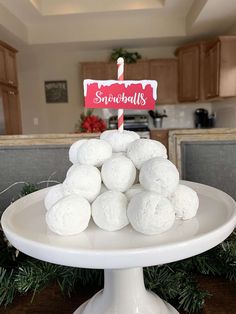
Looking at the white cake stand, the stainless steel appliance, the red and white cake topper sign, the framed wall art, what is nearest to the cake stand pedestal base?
the white cake stand

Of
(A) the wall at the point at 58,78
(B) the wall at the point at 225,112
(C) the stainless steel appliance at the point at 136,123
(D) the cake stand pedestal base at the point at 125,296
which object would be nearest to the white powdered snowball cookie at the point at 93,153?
(D) the cake stand pedestal base at the point at 125,296

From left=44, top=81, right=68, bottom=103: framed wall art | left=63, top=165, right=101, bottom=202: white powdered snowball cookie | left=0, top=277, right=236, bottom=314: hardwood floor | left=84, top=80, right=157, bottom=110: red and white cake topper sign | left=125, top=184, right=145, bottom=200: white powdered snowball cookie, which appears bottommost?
left=0, top=277, right=236, bottom=314: hardwood floor

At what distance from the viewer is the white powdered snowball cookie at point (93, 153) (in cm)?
55

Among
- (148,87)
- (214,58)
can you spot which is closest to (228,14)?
(214,58)

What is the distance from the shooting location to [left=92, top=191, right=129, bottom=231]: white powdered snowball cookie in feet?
Answer: 1.50

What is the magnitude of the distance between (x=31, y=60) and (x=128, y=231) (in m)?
4.60

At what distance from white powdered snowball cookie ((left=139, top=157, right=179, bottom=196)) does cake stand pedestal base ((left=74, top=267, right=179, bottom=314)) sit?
20 cm

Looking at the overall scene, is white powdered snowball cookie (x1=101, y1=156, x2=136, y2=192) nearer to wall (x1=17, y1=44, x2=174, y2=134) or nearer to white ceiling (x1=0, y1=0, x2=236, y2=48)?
white ceiling (x1=0, y1=0, x2=236, y2=48)

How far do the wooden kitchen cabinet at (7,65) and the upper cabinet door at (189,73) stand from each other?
2.40 m

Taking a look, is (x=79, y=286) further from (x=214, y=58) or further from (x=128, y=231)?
(x=214, y=58)

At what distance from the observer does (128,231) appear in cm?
47

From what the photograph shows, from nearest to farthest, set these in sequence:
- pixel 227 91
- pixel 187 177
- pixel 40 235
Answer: pixel 40 235 < pixel 187 177 < pixel 227 91

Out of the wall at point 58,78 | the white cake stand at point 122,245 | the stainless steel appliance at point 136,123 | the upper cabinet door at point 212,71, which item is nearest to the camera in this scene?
the white cake stand at point 122,245

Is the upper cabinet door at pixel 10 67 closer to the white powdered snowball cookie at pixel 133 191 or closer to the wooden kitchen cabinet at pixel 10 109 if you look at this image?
the wooden kitchen cabinet at pixel 10 109
